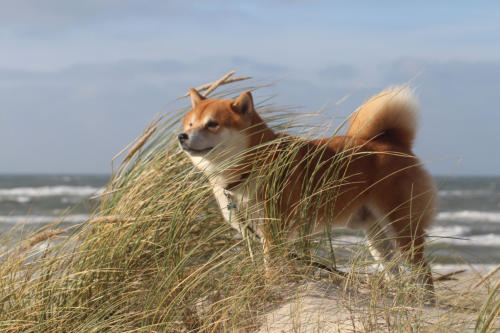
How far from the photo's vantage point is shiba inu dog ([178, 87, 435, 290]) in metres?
2.82

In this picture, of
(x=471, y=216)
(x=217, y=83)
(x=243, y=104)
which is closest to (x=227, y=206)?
(x=243, y=104)

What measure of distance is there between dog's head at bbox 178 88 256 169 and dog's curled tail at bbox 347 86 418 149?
953 mm

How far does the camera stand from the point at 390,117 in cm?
353

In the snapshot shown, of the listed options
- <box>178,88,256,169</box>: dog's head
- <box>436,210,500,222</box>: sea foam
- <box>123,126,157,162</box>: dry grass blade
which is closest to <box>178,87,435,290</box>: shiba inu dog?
<box>178,88,256,169</box>: dog's head

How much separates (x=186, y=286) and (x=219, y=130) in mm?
936

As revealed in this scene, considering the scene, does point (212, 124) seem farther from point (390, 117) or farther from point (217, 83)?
point (390, 117)

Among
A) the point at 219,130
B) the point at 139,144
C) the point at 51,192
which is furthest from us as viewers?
the point at 51,192

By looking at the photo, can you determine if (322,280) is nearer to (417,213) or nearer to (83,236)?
(417,213)

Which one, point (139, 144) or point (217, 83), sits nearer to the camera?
point (139, 144)

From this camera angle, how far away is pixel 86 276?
2609 mm

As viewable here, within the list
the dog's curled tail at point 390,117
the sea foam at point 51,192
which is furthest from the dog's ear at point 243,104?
the sea foam at point 51,192

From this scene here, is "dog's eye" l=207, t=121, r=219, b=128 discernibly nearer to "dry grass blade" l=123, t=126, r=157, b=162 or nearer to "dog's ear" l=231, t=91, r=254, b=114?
"dog's ear" l=231, t=91, r=254, b=114

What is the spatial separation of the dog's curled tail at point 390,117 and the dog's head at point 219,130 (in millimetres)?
953

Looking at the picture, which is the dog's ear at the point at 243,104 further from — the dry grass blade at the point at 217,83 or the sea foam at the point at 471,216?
the sea foam at the point at 471,216
